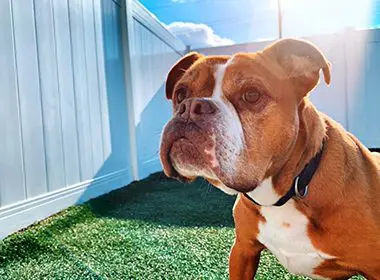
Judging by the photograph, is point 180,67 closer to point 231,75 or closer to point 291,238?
point 231,75

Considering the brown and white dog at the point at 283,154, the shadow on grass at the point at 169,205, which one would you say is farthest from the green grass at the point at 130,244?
the brown and white dog at the point at 283,154

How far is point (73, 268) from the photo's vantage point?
1.94 metres

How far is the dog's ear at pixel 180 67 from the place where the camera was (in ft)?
5.46

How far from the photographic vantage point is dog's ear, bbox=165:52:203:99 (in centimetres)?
166

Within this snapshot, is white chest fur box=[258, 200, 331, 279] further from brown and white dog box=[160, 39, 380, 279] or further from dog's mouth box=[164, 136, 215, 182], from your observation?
dog's mouth box=[164, 136, 215, 182]

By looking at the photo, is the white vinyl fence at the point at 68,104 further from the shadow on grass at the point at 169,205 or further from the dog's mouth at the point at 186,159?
the dog's mouth at the point at 186,159

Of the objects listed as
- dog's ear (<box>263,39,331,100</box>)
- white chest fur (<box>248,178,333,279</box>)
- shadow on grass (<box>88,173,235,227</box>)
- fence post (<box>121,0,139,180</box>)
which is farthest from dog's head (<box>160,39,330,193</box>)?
fence post (<box>121,0,139,180</box>)

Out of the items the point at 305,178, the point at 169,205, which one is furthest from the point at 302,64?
the point at 169,205

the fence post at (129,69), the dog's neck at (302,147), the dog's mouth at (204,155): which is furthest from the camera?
the fence post at (129,69)

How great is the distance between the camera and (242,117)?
4.11 feet

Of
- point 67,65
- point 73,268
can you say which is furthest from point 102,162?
point 73,268

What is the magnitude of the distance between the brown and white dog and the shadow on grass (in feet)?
4.09

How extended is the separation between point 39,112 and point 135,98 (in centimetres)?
192

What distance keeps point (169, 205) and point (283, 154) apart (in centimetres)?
207
